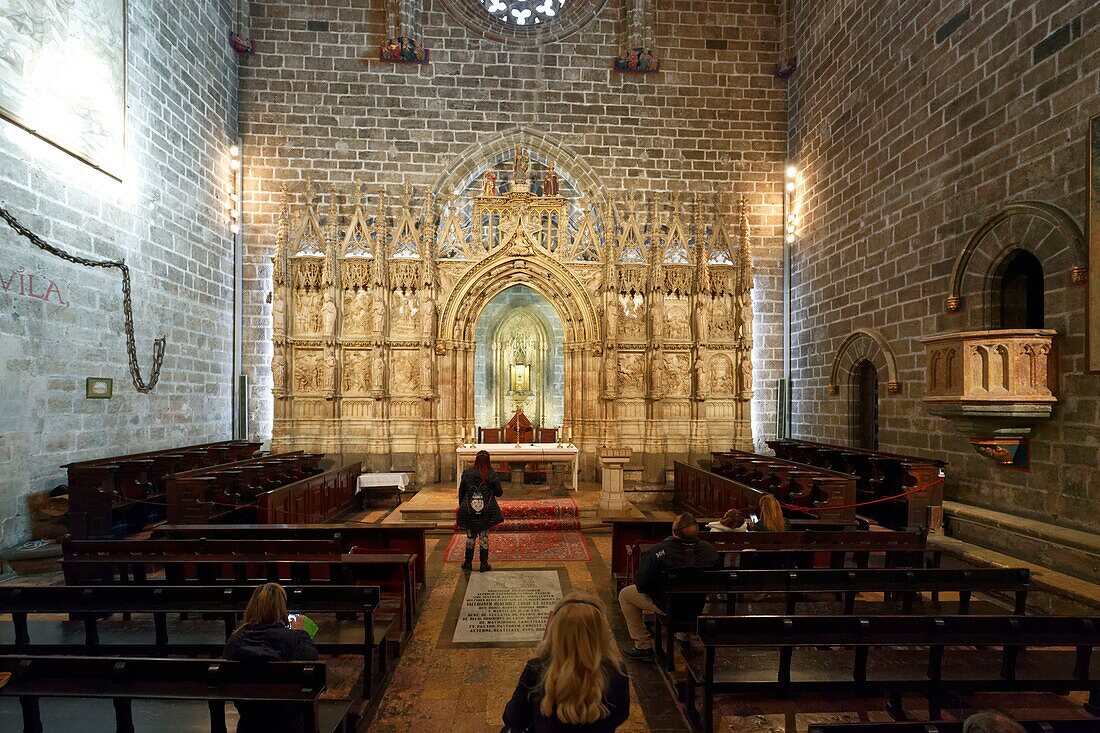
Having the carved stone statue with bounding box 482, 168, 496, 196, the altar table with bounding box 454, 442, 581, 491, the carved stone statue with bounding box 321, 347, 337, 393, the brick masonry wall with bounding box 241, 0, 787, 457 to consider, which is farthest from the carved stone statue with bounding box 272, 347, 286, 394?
the carved stone statue with bounding box 482, 168, 496, 196

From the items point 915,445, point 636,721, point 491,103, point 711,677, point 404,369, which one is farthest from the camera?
point 491,103

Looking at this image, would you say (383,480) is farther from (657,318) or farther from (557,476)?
(657,318)

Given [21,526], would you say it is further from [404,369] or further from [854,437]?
[854,437]

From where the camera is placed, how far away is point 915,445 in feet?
32.0

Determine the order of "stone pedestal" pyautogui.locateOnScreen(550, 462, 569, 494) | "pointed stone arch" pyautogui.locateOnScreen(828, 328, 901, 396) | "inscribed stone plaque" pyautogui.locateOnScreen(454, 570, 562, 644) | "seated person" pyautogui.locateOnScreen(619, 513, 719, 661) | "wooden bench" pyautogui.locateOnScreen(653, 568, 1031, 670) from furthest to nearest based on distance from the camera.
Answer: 1. "stone pedestal" pyautogui.locateOnScreen(550, 462, 569, 494)
2. "pointed stone arch" pyautogui.locateOnScreen(828, 328, 901, 396)
3. "inscribed stone plaque" pyautogui.locateOnScreen(454, 570, 562, 644)
4. "seated person" pyautogui.locateOnScreen(619, 513, 719, 661)
5. "wooden bench" pyautogui.locateOnScreen(653, 568, 1031, 670)

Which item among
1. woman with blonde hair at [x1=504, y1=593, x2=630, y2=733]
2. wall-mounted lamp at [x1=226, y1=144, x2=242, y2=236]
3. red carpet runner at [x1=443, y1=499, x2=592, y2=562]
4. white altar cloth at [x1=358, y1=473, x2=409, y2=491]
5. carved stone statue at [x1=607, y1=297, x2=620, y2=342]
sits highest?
wall-mounted lamp at [x1=226, y1=144, x2=242, y2=236]

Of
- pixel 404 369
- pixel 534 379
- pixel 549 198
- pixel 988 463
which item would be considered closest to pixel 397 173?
pixel 549 198

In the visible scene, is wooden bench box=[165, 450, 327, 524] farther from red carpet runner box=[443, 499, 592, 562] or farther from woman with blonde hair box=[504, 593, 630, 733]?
woman with blonde hair box=[504, 593, 630, 733]

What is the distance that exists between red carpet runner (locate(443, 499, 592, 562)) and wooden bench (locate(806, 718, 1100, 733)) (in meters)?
5.77

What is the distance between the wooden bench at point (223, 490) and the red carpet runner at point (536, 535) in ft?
8.97

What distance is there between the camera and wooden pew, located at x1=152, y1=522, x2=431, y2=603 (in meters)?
6.02

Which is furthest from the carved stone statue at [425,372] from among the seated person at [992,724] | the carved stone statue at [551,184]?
the seated person at [992,724]

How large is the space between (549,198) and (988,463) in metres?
9.29

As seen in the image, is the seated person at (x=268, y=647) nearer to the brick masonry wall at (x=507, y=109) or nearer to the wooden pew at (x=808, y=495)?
the wooden pew at (x=808, y=495)
